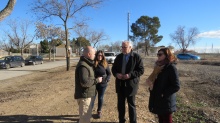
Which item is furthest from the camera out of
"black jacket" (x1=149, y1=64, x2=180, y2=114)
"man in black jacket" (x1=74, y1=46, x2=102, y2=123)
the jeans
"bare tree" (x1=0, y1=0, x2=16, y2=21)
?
"bare tree" (x1=0, y1=0, x2=16, y2=21)

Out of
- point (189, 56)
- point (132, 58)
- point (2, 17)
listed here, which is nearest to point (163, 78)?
point (132, 58)

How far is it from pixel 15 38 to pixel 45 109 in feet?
160

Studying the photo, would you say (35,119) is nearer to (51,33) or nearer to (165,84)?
(165,84)

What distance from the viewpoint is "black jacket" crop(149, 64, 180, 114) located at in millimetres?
3963

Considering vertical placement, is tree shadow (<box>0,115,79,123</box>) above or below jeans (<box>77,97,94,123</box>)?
below

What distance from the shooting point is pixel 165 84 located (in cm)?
405

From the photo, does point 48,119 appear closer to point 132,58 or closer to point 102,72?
point 102,72

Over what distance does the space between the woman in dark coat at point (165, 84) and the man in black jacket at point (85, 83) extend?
113 centimetres

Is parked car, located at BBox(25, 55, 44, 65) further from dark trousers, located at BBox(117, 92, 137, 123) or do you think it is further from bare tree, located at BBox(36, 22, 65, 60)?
dark trousers, located at BBox(117, 92, 137, 123)

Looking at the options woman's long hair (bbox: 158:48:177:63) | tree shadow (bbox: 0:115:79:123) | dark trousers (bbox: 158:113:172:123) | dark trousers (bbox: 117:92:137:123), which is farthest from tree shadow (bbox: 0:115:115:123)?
woman's long hair (bbox: 158:48:177:63)

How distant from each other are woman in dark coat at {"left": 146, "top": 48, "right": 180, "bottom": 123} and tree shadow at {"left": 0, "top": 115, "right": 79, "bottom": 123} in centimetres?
235

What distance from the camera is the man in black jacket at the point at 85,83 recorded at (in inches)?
162

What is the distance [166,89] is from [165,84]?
0.09 metres

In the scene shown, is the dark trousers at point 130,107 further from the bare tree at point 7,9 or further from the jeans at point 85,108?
the bare tree at point 7,9
